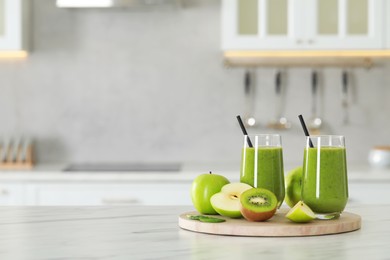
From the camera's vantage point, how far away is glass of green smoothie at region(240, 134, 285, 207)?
2137 mm

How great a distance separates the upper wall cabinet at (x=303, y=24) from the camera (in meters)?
4.27

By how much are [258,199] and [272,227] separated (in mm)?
96

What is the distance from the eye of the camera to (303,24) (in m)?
4.29

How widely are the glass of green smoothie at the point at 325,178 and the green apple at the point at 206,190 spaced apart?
23 cm

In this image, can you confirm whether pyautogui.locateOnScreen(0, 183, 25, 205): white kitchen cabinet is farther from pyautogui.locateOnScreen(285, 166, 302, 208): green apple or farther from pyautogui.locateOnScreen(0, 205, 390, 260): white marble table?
pyautogui.locateOnScreen(285, 166, 302, 208): green apple

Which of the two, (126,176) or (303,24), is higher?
(303,24)

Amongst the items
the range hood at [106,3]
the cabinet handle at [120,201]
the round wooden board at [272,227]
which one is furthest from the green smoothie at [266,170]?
the range hood at [106,3]

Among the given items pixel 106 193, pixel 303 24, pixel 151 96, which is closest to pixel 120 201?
pixel 106 193

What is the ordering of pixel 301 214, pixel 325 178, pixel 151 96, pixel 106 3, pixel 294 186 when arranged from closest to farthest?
pixel 301 214
pixel 325 178
pixel 294 186
pixel 106 3
pixel 151 96

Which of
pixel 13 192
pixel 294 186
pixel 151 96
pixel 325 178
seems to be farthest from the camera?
pixel 151 96

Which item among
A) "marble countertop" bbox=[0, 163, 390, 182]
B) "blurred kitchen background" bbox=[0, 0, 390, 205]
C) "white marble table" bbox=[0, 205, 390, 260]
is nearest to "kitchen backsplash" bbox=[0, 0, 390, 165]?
Result: "blurred kitchen background" bbox=[0, 0, 390, 205]

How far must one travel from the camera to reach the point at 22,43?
172 inches

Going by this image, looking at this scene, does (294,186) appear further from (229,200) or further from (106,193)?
(106,193)

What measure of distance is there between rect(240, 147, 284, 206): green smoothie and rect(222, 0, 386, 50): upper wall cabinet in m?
2.17
